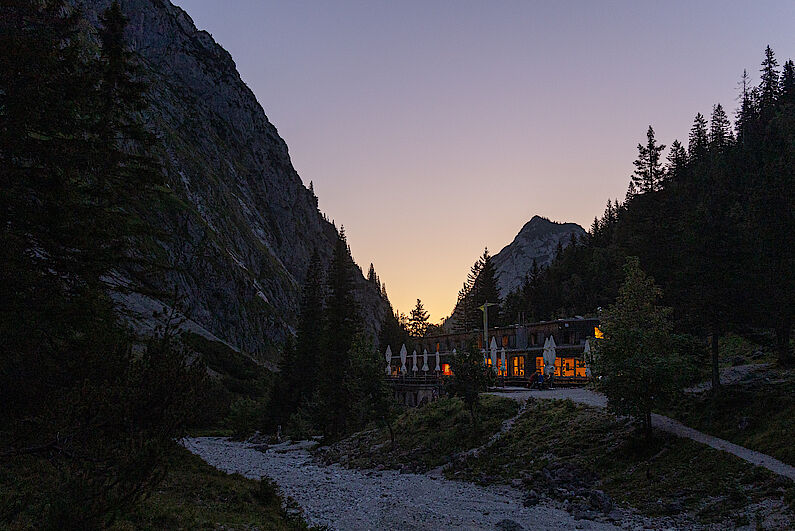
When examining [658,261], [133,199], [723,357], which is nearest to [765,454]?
[723,357]

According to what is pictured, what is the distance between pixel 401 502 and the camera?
24.9 meters

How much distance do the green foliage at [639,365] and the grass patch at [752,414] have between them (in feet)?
8.78

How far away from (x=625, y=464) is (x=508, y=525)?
25.9 ft

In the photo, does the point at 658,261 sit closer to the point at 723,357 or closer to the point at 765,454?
the point at 723,357

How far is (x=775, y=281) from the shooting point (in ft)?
93.0

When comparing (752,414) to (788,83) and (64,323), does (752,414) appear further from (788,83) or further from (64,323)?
(788,83)

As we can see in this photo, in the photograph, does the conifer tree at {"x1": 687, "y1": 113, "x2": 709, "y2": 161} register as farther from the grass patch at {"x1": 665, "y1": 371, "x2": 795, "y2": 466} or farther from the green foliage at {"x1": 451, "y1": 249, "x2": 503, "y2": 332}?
the grass patch at {"x1": 665, "y1": 371, "x2": 795, "y2": 466}

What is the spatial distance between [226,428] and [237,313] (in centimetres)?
4435

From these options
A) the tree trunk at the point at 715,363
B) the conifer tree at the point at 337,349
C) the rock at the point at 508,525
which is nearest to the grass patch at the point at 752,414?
the tree trunk at the point at 715,363

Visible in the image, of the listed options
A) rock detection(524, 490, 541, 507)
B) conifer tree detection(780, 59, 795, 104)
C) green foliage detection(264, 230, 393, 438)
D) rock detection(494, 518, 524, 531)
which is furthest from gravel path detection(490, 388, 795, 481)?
conifer tree detection(780, 59, 795, 104)

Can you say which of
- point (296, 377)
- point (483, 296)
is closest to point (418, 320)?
point (483, 296)

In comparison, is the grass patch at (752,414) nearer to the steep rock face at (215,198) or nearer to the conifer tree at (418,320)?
the steep rock face at (215,198)

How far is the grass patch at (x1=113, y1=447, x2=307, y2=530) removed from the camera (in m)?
13.6

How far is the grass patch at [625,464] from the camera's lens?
59.6 ft
